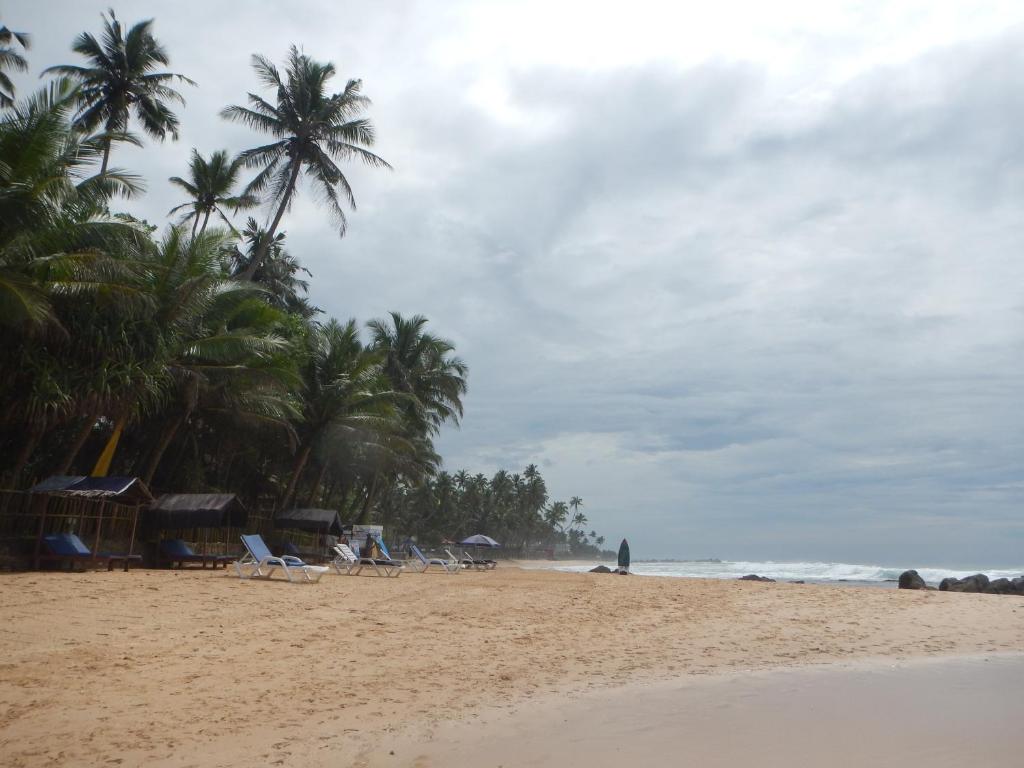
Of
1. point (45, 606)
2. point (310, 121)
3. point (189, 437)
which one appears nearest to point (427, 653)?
point (45, 606)

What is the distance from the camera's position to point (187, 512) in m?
17.8

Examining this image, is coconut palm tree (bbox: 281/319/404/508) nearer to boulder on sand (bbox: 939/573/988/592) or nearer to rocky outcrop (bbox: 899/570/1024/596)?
rocky outcrop (bbox: 899/570/1024/596)

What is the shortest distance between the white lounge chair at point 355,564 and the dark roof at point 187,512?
9.48 ft

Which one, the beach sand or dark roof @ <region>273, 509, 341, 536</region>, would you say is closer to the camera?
the beach sand

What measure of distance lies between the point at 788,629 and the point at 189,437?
18581 millimetres

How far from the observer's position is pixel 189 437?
2356 cm

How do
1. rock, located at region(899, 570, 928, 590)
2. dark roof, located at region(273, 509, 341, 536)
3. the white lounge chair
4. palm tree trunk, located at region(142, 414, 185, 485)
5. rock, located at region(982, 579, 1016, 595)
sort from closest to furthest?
the white lounge chair
palm tree trunk, located at region(142, 414, 185, 485)
dark roof, located at region(273, 509, 341, 536)
rock, located at region(899, 570, 928, 590)
rock, located at region(982, 579, 1016, 595)

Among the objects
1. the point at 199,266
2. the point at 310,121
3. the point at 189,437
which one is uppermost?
the point at 310,121

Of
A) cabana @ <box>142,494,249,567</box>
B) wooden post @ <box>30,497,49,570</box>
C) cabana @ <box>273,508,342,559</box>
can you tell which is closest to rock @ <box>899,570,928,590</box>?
cabana @ <box>273,508,342,559</box>

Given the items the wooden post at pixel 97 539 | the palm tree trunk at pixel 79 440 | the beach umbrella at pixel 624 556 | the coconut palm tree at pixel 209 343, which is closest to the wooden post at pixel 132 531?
the wooden post at pixel 97 539

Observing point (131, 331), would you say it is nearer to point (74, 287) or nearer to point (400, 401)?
point (74, 287)

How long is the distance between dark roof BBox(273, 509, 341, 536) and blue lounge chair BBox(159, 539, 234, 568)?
5.72 metres

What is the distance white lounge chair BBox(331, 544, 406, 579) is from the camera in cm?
1910

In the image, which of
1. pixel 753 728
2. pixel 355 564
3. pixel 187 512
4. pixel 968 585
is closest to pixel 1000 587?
pixel 968 585
